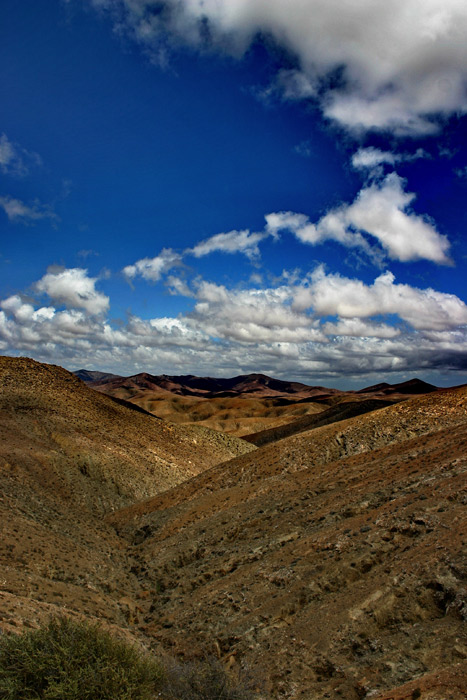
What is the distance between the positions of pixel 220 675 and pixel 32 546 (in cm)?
1340

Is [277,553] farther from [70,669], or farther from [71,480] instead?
[71,480]

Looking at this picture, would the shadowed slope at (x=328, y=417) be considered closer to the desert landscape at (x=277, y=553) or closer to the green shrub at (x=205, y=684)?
the desert landscape at (x=277, y=553)

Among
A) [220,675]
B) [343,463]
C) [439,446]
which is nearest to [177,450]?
[343,463]

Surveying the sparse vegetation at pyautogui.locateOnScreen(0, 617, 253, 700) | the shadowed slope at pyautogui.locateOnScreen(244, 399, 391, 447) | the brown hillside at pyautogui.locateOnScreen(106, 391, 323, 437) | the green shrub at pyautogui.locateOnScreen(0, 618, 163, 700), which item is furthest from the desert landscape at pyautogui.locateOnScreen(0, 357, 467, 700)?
the brown hillside at pyautogui.locateOnScreen(106, 391, 323, 437)

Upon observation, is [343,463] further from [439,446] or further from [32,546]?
[32,546]

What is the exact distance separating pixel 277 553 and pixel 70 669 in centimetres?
1080

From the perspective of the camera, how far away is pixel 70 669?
8.09 m

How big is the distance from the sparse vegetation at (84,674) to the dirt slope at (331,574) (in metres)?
2.11

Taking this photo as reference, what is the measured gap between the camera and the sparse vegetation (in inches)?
301

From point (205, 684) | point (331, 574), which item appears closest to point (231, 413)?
point (331, 574)

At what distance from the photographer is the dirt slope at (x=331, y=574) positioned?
387 inches

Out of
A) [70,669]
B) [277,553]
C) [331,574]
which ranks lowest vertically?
[277,553]

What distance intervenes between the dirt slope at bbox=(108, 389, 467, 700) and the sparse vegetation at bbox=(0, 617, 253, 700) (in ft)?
6.94

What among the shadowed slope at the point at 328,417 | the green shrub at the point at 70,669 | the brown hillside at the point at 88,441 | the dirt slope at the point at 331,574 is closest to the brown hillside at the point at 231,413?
the shadowed slope at the point at 328,417
